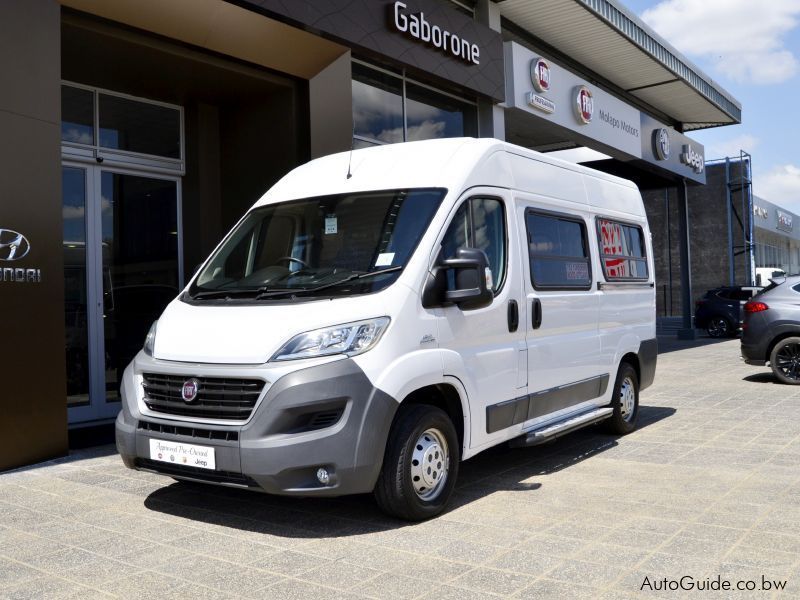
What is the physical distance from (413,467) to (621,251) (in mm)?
4015

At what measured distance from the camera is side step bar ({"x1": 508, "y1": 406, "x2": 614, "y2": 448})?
577 cm

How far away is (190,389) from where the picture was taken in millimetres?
4531

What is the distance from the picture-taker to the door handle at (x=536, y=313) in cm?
586

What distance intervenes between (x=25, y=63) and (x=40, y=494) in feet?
11.3

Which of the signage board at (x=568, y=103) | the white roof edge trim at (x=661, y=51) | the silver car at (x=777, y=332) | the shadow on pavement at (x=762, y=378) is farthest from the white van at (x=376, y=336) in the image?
the white roof edge trim at (x=661, y=51)

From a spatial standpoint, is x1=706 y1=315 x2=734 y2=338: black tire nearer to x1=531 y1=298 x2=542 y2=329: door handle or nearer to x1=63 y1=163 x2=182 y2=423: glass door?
x1=63 y1=163 x2=182 y2=423: glass door

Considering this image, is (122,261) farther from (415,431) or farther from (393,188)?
(415,431)

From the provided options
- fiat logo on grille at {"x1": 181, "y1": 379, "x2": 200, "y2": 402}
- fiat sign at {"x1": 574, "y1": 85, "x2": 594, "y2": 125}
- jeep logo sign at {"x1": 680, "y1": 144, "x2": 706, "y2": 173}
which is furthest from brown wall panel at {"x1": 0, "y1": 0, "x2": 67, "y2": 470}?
jeep logo sign at {"x1": 680, "y1": 144, "x2": 706, "y2": 173}

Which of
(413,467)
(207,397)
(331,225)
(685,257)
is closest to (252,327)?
(207,397)

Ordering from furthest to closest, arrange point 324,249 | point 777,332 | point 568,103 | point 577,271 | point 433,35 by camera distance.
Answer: point 568,103 → point 777,332 → point 433,35 → point 577,271 → point 324,249

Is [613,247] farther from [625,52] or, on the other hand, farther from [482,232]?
[625,52]

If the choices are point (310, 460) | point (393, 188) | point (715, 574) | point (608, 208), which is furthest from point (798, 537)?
point (608, 208)

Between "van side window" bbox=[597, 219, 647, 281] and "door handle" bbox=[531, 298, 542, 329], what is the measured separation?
1.59m

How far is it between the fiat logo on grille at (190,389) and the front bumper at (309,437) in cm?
20
